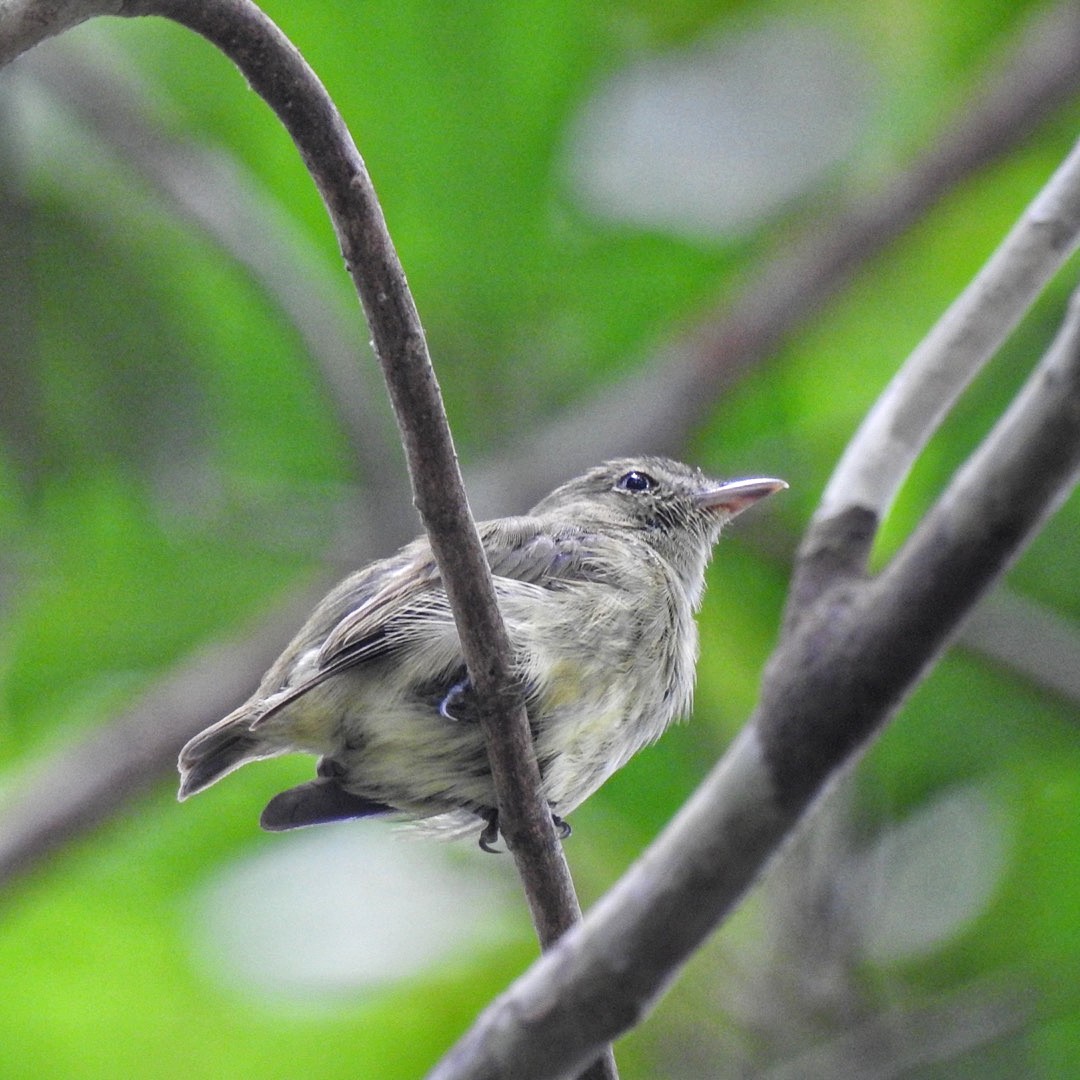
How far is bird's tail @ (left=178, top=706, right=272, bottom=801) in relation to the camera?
3170 mm

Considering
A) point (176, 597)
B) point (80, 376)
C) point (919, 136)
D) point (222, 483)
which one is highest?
point (919, 136)

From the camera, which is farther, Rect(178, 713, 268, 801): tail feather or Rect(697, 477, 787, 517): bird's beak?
Rect(697, 477, 787, 517): bird's beak

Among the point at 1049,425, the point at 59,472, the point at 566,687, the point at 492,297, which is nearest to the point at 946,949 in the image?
the point at 566,687

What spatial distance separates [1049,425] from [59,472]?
12.1ft

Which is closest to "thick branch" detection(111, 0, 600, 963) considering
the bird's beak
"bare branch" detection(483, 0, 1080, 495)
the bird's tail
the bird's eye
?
the bird's tail

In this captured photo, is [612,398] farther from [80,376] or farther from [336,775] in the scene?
[336,775]

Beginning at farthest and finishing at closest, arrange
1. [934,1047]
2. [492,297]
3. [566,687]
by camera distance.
Result: [492,297] → [934,1047] → [566,687]

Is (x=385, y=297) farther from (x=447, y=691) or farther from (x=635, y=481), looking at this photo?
(x=635, y=481)

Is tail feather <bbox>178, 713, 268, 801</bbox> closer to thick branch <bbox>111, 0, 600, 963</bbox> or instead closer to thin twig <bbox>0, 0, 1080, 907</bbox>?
thick branch <bbox>111, 0, 600, 963</bbox>

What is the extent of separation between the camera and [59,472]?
4.54 m

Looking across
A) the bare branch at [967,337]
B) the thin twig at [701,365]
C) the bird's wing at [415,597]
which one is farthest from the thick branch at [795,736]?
the thin twig at [701,365]

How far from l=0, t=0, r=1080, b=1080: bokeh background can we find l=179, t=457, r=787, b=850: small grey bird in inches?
36.0

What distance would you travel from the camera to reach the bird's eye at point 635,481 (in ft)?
14.5

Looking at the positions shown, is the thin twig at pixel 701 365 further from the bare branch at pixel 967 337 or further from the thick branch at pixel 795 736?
the thick branch at pixel 795 736
